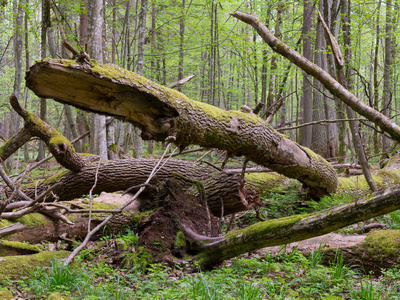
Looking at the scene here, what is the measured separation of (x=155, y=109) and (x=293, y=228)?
2.19m

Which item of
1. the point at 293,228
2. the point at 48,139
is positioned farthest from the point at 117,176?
the point at 293,228

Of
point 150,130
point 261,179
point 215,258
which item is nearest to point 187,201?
point 215,258

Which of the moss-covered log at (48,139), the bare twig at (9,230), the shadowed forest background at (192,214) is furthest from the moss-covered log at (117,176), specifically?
the bare twig at (9,230)

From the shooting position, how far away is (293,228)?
3436 mm

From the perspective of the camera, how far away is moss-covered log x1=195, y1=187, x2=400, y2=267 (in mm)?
2943

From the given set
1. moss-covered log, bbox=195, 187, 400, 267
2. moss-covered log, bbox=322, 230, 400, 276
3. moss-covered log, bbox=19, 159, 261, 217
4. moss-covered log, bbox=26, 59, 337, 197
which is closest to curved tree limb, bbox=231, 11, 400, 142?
moss-covered log, bbox=195, 187, 400, 267

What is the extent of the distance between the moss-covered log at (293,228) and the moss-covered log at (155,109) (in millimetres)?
1382

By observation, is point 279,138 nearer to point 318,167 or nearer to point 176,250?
point 318,167

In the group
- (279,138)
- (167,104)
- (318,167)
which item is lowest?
(318,167)

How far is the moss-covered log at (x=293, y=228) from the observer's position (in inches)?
116

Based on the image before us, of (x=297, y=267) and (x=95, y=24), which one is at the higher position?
(x=95, y=24)

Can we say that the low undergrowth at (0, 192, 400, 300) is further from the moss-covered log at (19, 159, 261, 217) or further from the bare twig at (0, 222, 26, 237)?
the moss-covered log at (19, 159, 261, 217)

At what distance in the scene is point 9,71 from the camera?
26.7m

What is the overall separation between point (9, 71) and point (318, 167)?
2934 cm
